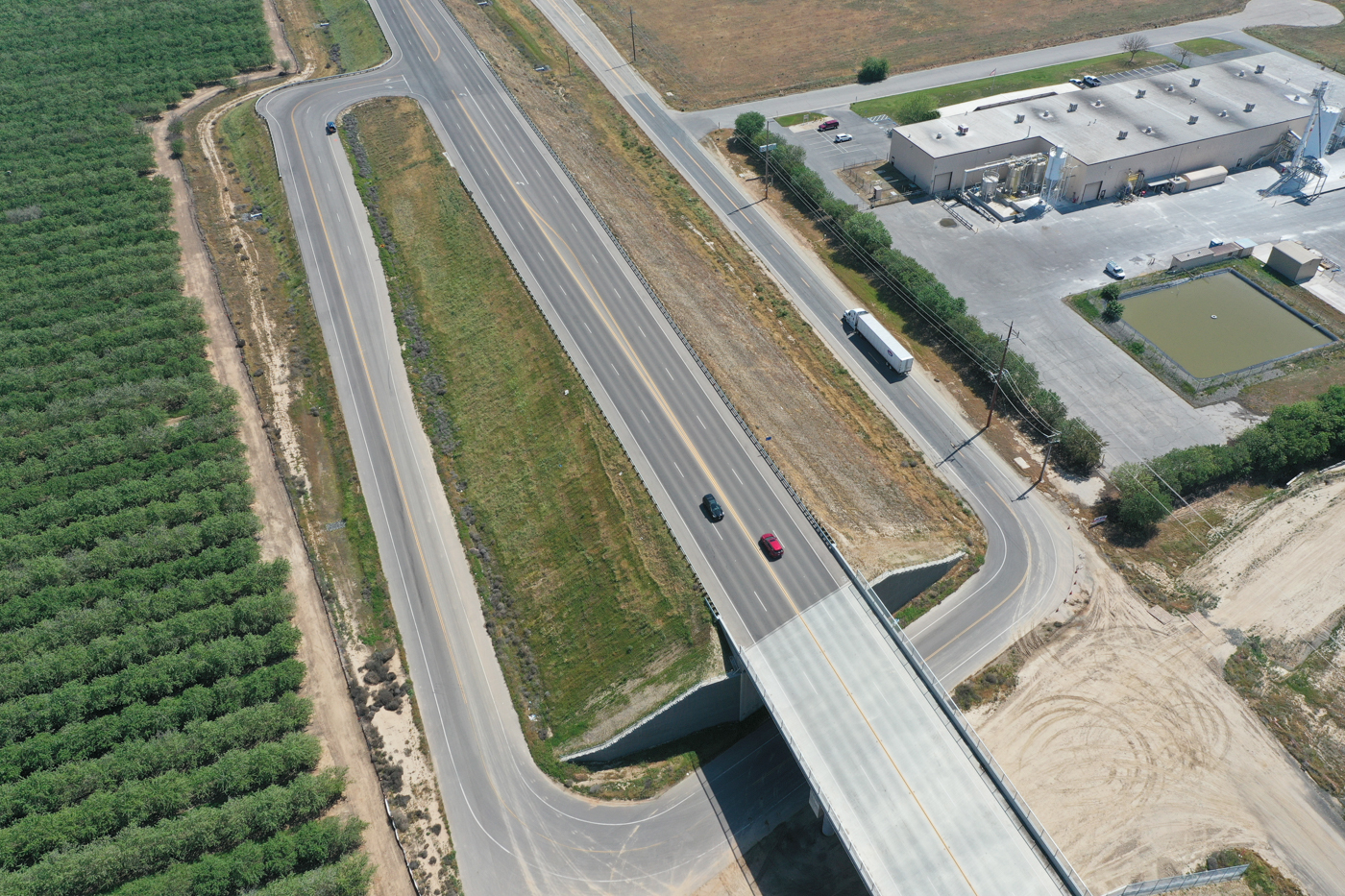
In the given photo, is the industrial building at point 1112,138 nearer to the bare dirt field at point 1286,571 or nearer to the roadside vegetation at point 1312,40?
the roadside vegetation at point 1312,40

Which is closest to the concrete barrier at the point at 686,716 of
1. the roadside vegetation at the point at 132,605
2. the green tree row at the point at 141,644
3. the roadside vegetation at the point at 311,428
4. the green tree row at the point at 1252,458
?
the roadside vegetation at the point at 311,428

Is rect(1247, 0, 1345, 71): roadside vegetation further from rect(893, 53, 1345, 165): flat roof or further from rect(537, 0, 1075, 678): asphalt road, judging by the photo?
rect(537, 0, 1075, 678): asphalt road

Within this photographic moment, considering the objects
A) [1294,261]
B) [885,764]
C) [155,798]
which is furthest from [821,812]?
[1294,261]

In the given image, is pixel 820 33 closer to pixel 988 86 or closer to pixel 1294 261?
pixel 988 86

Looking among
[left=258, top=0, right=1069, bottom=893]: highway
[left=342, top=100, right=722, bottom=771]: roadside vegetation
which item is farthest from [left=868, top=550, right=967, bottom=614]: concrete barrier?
[left=342, top=100, right=722, bottom=771]: roadside vegetation

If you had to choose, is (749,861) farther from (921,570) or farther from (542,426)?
(542,426)
